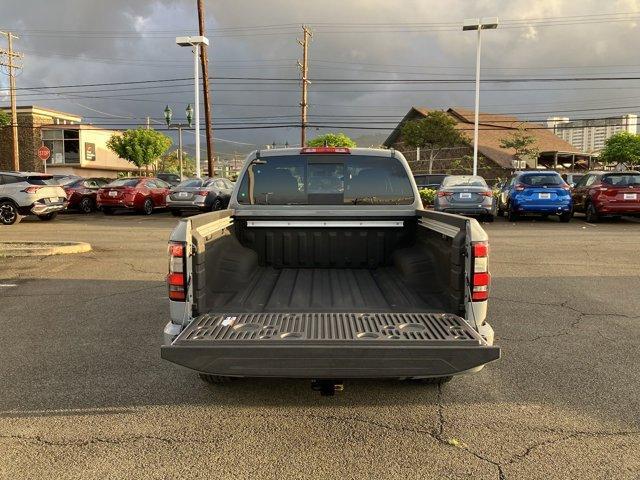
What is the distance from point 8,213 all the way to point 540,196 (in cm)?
1749

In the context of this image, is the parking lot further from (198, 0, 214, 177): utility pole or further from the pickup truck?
(198, 0, 214, 177): utility pole

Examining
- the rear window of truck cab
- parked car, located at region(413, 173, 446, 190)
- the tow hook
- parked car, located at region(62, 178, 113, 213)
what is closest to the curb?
the rear window of truck cab

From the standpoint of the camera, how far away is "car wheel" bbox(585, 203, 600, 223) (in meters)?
17.5

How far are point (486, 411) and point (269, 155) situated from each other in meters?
3.14

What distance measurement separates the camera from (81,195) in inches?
908

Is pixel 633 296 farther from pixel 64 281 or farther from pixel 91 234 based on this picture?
pixel 91 234

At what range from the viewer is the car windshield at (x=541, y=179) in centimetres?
1739

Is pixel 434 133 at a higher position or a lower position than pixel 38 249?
higher

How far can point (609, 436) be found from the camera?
3375mm

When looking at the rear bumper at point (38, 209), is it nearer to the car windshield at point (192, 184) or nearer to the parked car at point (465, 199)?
the car windshield at point (192, 184)

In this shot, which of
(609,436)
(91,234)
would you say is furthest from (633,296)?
(91,234)

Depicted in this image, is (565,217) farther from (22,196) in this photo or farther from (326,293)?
(22,196)

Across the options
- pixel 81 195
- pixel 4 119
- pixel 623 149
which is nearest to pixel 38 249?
pixel 81 195

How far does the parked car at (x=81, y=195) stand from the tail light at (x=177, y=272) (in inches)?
834
